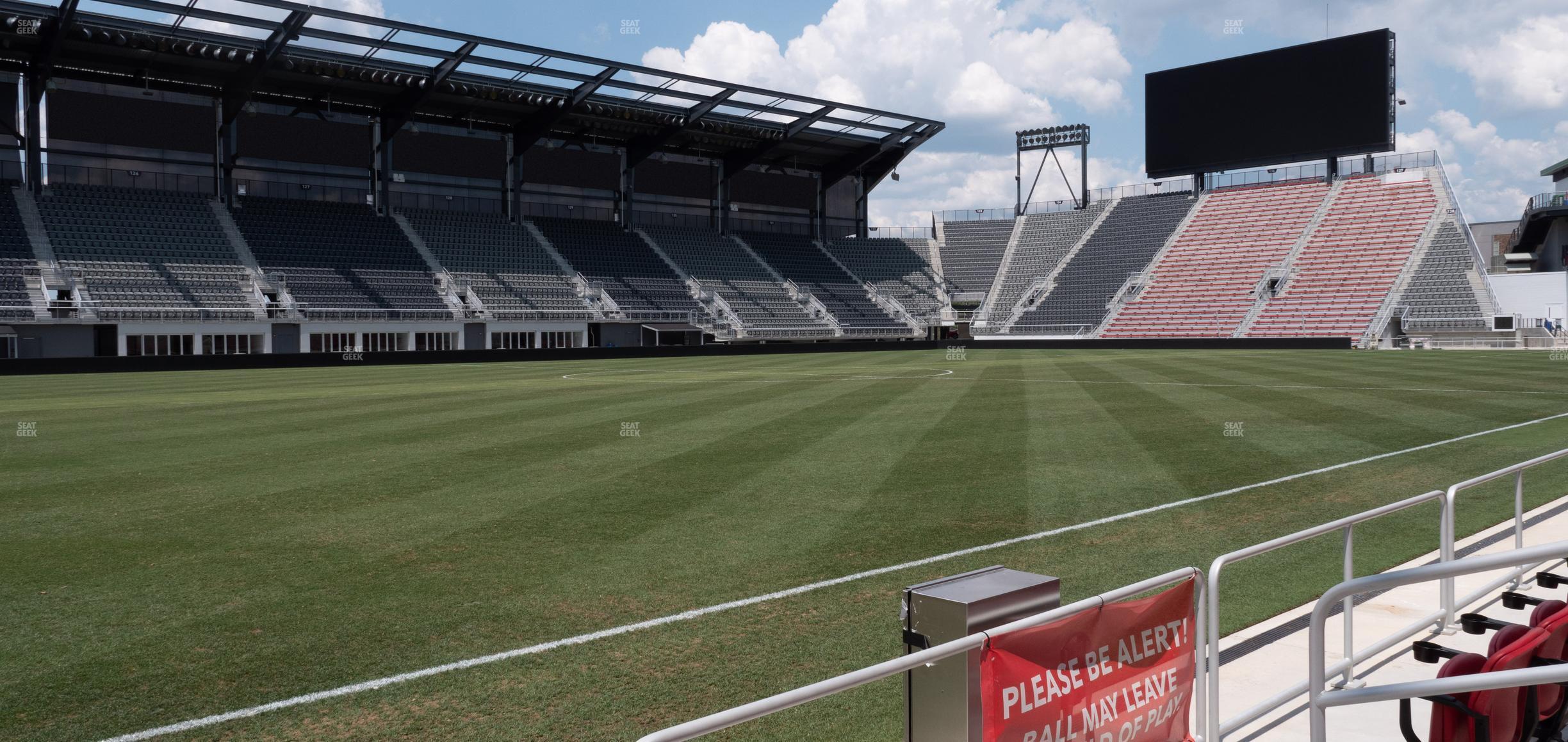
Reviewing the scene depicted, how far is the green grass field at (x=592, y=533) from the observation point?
19.0 ft

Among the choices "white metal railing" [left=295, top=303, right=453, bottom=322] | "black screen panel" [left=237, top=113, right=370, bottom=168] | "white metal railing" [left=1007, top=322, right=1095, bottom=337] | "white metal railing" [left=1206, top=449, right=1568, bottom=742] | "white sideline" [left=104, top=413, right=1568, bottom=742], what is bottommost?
"white sideline" [left=104, top=413, right=1568, bottom=742]

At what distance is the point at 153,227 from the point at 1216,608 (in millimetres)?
59509

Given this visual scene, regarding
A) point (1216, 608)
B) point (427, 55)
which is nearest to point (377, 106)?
point (427, 55)

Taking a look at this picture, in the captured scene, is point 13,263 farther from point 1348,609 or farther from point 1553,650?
point 1553,650

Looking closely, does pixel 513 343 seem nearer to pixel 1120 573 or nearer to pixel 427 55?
pixel 427 55

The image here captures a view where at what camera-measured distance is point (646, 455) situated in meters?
14.8

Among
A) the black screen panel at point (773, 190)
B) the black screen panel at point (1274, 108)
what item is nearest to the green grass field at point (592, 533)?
the black screen panel at point (1274, 108)

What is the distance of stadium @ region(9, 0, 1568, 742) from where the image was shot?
5.21 m

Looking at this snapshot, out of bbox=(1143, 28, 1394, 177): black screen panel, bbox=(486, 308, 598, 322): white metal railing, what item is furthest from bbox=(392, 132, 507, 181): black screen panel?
bbox=(1143, 28, 1394, 177): black screen panel

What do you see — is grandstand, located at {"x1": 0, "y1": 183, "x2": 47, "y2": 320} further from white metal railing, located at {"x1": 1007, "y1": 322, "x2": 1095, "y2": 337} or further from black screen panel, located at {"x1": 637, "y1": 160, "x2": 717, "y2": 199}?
white metal railing, located at {"x1": 1007, "y1": 322, "x2": 1095, "y2": 337}

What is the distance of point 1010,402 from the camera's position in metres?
23.2

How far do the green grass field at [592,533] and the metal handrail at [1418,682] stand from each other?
2.12 metres

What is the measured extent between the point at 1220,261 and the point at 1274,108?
1115 cm

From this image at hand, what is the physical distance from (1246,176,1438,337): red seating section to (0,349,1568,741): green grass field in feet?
136
